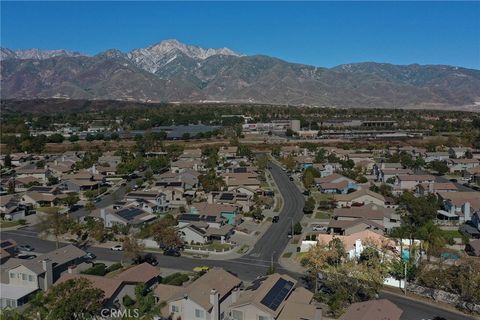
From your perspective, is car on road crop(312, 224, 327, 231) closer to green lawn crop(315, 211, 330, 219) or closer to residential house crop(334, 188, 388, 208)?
green lawn crop(315, 211, 330, 219)

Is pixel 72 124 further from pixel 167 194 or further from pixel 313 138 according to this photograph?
pixel 167 194

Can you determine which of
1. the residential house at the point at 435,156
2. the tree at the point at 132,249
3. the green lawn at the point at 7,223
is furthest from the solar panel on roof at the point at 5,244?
the residential house at the point at 435,156

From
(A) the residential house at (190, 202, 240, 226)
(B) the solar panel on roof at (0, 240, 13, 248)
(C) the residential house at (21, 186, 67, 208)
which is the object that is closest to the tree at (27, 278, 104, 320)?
(B) the solar panel on roof at (0, 240, 13, 248)

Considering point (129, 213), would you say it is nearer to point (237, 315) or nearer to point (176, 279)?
point (176, 279)

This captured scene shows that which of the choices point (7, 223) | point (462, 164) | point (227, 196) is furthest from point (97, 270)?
point (462, 164)

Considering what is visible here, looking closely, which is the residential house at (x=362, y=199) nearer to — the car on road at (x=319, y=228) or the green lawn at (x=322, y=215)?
the green lawn at (x=322, y=215)
